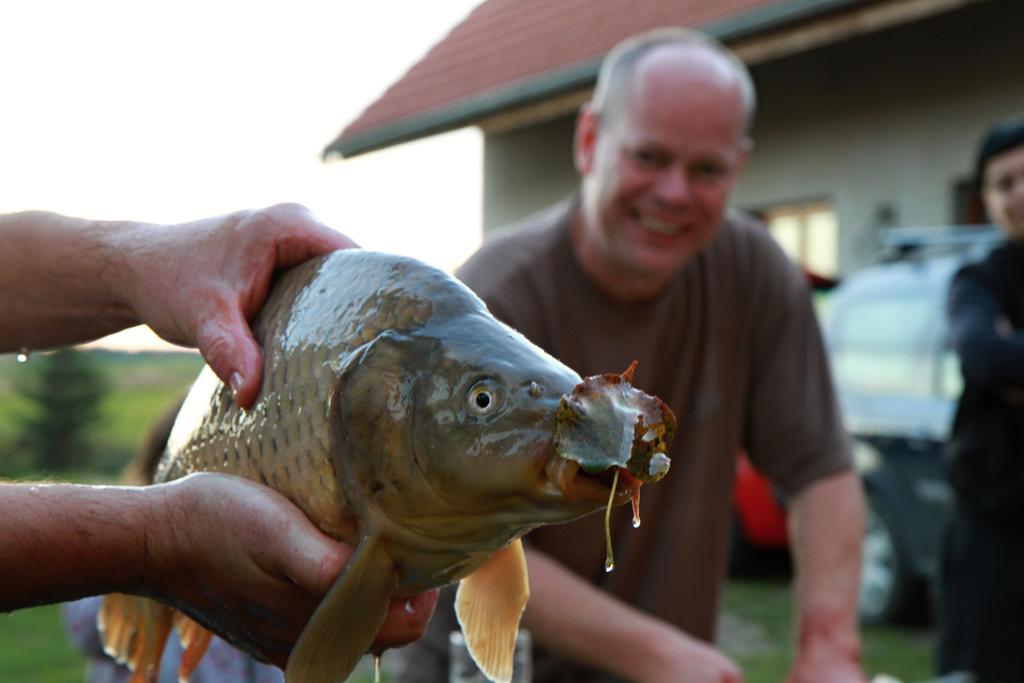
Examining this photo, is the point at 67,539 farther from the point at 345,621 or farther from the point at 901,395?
the point at 901,395

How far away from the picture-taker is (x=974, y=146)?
8164 millimetres

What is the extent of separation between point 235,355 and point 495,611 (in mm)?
439

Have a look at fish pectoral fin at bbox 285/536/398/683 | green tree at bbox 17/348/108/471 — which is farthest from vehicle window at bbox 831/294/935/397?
green tree at bbox 17/348/108/471

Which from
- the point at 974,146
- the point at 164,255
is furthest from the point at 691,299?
the point at 974,146

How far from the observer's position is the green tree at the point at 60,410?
1433 cm

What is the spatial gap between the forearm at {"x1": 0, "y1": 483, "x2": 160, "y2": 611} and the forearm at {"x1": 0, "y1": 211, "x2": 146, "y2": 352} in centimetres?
41

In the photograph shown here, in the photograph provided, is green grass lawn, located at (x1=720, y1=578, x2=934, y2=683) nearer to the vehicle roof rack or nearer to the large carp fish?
the vehicle roof rack

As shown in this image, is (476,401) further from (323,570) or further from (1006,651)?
(1006,651)

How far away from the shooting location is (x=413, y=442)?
140 centimetres

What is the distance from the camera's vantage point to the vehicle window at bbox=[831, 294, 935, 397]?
23.9 feet

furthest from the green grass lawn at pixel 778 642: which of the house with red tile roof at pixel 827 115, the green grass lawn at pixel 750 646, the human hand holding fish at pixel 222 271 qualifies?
the human hand holding fish at pixel 222 271

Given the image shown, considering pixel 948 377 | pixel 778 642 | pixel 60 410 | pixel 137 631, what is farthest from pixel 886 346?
pixel 60 410

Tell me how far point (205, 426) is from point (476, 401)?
43cm

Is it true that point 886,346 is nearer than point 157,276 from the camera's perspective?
No
